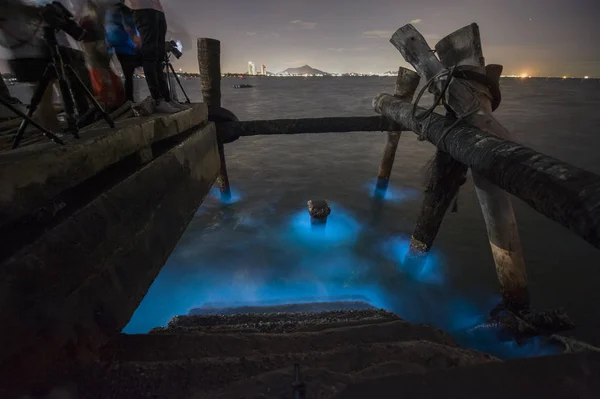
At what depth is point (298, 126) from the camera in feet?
18.8

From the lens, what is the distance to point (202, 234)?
312 inches

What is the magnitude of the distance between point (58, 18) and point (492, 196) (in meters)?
4.60

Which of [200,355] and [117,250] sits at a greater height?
[117,250]

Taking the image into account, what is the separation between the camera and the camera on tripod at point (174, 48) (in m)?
4.79

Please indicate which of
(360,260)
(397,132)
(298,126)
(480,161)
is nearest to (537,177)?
(480,161)

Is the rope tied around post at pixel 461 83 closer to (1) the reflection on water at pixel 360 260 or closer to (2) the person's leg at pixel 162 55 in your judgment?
(1) the reflection on water at pixel 360 260

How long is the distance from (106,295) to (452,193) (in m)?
4.48

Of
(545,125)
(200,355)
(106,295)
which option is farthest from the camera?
(545,125)

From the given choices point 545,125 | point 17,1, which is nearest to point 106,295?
point 17,1

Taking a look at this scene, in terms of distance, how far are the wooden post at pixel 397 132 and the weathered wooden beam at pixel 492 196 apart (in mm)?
2493

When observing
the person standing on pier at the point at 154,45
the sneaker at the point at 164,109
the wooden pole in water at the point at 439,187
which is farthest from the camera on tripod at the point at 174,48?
the wooden pole in water at the point at 439,187

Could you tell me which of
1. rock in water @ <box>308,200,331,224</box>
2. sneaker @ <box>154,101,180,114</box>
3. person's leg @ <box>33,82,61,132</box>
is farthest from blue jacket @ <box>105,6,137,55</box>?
rock in water @ <box>308,200,331,224</box>

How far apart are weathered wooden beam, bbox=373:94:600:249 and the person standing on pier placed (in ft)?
12.0

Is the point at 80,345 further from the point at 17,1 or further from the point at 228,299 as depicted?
the point at 17,1
